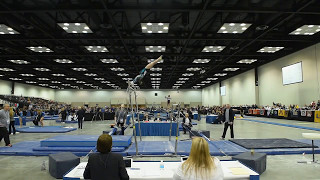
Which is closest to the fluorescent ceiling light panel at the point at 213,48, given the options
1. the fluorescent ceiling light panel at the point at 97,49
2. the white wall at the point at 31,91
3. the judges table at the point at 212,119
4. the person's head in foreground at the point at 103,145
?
the judges table at the point at 212,119

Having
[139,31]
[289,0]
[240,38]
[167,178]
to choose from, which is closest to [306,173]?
[167,178]

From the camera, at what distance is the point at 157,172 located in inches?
130

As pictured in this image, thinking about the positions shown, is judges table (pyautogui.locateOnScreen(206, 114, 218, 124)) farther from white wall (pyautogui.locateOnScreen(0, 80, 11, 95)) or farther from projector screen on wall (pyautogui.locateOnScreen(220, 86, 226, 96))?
white wall (pyautogui.locateOnScreen(0, 80, 11, 95))

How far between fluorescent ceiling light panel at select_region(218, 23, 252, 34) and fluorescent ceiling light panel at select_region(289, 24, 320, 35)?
3.90 meters

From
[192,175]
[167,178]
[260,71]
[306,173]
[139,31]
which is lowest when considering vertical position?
[306,173]

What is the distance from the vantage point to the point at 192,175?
6.14ft

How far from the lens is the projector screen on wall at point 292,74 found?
752 inches

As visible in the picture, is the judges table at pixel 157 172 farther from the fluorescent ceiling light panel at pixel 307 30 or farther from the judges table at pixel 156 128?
the fluorescent ceiling light panel at pixel 307 30

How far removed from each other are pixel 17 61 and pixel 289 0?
2544 centimetres

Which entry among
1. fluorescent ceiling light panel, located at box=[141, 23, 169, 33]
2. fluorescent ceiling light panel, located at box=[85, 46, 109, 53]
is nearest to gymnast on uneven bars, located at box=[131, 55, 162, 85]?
fluorescent ceiling light panel, located at box=[141, 23, 169, 33]

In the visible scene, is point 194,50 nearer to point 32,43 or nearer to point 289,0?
point 289,0

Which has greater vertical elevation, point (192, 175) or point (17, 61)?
point (17, 61)

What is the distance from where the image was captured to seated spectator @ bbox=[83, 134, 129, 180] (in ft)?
7.37

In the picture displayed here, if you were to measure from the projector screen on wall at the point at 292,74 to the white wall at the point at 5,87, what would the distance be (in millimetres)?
41527
